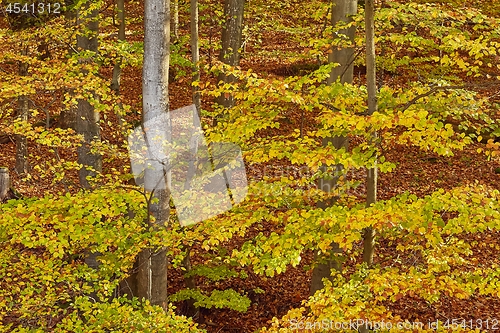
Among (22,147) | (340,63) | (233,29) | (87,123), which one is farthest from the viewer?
(22,147)

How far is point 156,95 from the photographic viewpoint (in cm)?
638

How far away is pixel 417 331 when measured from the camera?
20.2 ft

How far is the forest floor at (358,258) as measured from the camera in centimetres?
1012

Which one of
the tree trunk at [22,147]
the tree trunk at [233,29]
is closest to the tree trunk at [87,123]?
the tree trunk at [233,29]

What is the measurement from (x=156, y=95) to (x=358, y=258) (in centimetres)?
688

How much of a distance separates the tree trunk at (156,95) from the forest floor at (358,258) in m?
1.08

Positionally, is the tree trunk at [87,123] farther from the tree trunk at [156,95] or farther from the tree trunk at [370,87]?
the tree trunk at [370,87]

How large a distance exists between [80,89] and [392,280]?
5734 mm

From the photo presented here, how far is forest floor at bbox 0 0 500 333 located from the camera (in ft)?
33.2

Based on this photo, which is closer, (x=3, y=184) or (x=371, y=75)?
(x=371, y=75)

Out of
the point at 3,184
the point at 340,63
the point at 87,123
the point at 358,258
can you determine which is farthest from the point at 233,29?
the point at 3,184

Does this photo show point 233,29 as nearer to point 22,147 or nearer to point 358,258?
point 358,258

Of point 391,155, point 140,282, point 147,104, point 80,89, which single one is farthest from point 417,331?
point 391,155

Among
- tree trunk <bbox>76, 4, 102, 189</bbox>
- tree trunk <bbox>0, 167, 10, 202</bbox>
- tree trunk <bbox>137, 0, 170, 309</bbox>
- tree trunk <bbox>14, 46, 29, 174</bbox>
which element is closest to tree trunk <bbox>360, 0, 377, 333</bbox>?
tree trunk <bbox>137, 0, 170, 309</bbox>
